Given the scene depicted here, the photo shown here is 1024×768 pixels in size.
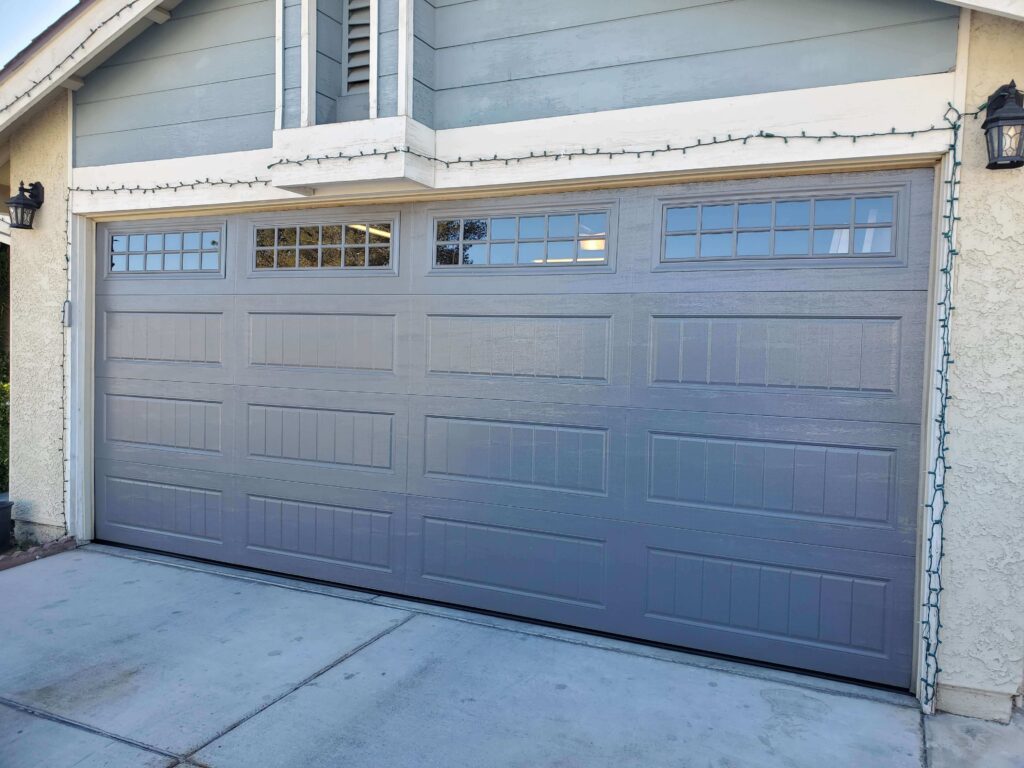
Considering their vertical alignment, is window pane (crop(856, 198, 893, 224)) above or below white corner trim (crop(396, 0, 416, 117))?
below

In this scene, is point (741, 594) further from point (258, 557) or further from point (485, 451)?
point (258, 557)

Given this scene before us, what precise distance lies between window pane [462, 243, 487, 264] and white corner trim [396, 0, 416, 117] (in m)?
0.81

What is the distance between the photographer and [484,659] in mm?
3807

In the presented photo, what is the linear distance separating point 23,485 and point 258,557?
88.2 inches

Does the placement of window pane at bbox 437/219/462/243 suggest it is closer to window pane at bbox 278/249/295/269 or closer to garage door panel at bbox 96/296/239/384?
window pane at bbox 278/249/295/269

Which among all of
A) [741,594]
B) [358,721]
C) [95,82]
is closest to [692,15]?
[741,594]

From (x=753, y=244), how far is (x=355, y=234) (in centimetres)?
244

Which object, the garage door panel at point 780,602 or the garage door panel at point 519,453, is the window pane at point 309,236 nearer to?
the garage door panel at point 519,453

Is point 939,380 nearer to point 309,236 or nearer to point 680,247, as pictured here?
point 680,247

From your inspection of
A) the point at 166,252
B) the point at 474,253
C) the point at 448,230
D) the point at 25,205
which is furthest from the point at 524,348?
the point at 25,205

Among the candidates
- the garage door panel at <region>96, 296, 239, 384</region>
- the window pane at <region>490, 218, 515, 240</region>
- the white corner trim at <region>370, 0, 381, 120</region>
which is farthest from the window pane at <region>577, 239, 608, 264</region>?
the garage door panel at <region>96, 296, 239, 384</region>

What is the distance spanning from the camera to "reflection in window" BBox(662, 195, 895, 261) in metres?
3.50

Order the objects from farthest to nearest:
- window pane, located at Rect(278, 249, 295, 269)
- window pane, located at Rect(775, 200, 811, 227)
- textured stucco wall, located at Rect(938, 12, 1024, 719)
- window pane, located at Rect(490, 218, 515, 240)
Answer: window pane, located at Rect(278, 249, 295, 269)
window pane, located at Rect(490, 218, 515, 240)
window pane, located at Rect(775, 200, 811, 227)
textured stucco wall, located at Rect(938, 12, 1024, 719)

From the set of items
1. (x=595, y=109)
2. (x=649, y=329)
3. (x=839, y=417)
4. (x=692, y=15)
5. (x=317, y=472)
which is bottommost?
(x=317, y=472)
